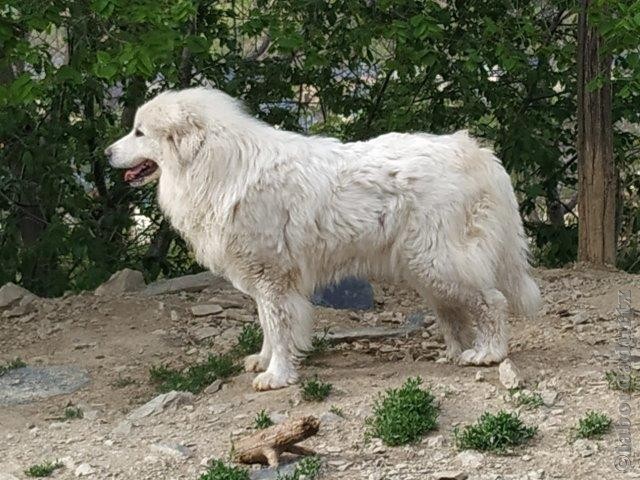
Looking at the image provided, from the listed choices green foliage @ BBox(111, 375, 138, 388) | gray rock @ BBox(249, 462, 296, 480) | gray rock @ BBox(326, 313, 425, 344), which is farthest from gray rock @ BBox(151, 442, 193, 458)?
gray rock @ BBox(326, 313, 425, 344)

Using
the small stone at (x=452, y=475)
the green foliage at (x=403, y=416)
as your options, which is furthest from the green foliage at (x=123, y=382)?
the small stone at (x=452, y=475)

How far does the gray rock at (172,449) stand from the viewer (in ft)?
19.8

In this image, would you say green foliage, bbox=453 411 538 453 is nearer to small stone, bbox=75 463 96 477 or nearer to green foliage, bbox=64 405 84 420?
small stone, bbox=75 463 96 477

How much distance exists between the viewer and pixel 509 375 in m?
6.58

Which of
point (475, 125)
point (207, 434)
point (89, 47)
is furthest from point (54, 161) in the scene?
point (207, 434)

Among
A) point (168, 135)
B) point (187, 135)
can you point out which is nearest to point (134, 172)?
point (168, 135)

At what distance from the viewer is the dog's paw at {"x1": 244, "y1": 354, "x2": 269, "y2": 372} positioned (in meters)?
7.26

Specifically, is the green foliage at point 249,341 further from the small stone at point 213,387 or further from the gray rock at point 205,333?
the small stone at point 213,387

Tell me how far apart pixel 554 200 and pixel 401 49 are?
258 centimetres

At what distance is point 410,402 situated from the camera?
6.11m

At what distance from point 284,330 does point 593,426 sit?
2057 millimetres

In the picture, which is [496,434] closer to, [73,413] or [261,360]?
[261,360]

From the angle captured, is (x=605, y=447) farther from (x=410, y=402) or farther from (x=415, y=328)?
(x=415, y=328)

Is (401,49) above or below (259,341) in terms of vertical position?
above
